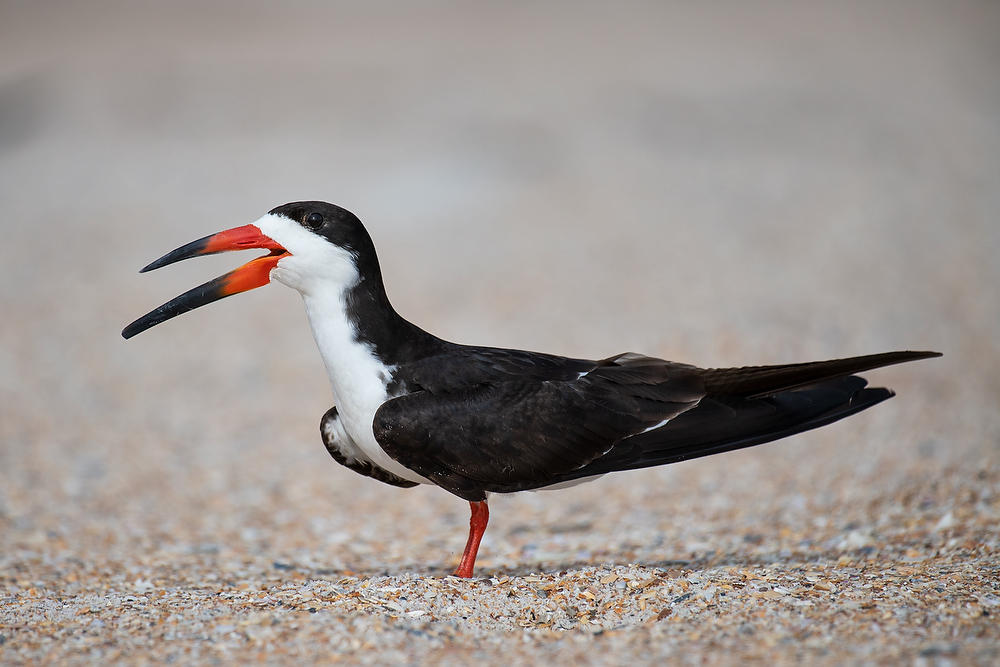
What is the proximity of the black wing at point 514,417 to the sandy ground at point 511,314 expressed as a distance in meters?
0.50

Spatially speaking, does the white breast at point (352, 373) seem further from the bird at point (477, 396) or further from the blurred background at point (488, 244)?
the blurred background at point (488, 244)

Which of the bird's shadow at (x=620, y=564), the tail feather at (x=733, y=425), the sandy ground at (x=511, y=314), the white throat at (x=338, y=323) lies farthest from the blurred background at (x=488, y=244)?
the white throat at (x=338, y=323)

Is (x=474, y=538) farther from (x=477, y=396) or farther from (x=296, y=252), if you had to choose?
(x=296, y=252)

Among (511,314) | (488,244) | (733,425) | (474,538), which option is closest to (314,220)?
(474,538)

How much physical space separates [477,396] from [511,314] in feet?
18.0

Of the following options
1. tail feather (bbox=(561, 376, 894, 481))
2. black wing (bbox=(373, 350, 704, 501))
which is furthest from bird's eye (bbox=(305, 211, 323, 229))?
tail feather (bbox=(561, 376, 894, 481))

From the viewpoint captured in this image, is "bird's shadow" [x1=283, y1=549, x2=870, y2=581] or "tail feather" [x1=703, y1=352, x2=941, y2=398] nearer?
"tail feather" [x1=703, y1=352, x2=941, y2=398]

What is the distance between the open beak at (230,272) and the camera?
385cm

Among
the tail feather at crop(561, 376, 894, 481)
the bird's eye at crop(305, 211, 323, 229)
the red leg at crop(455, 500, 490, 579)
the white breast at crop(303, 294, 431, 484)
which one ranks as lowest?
Answer: the red leg at crop(455, 500, 490, 579)

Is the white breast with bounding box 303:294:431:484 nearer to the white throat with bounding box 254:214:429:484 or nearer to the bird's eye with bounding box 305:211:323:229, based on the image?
the white throat with bounding box 254:214:429:484

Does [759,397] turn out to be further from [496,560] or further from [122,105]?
[122,105]

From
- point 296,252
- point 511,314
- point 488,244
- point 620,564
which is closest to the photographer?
point 296,252

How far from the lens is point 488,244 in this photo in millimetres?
11016

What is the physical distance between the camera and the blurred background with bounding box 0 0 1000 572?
6.40 meters
